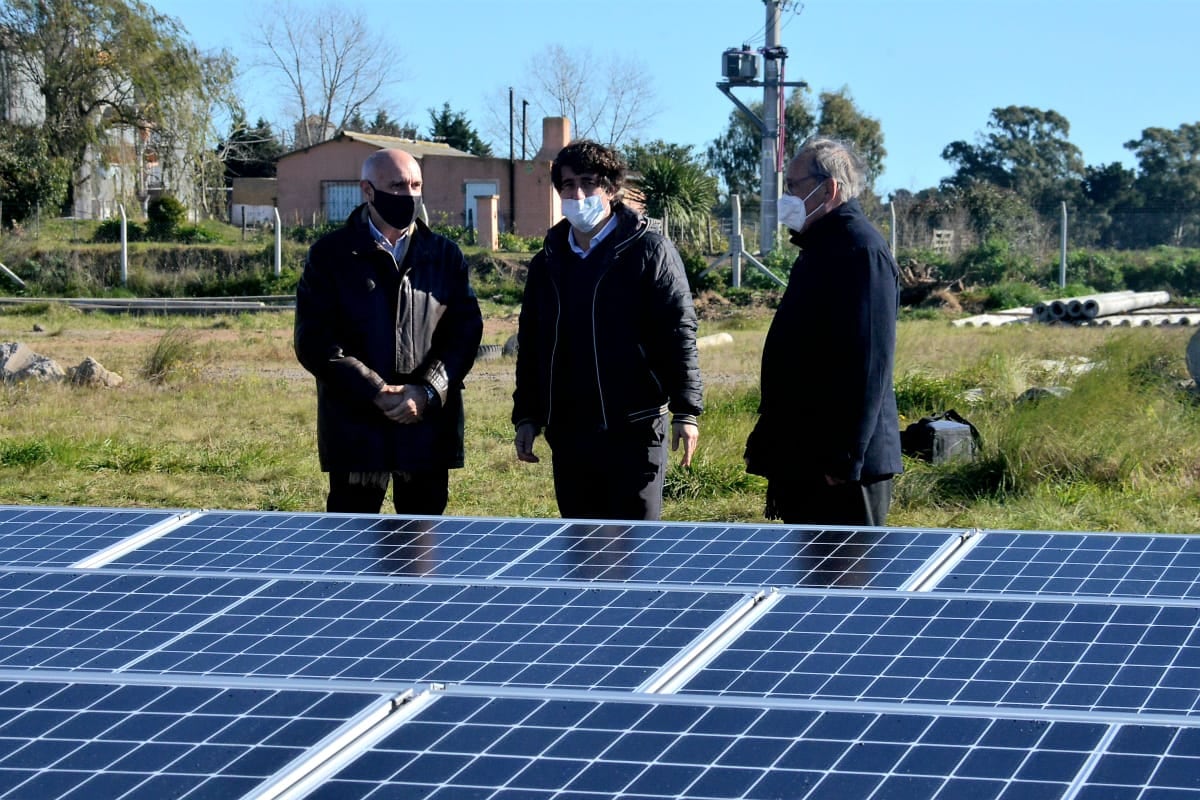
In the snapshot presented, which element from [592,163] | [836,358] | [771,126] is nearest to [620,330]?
[592,163]

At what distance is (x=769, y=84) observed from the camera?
115ft

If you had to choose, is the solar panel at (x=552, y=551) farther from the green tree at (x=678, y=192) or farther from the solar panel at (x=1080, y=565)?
the green tree at (x=678, y=192)

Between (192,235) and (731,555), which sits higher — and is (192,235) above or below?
above

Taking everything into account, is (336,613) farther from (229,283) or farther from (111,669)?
(229,283)

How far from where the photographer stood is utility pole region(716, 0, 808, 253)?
113 feet

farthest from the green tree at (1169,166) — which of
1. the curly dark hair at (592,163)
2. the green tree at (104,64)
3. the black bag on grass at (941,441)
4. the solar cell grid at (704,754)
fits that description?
the solar cell grid at (704,754)

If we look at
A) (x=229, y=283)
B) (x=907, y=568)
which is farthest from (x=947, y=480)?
(x=229, y=283)

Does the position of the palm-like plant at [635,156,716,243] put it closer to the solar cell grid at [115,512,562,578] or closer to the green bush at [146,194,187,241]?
the green bush at [146,194,187,241]

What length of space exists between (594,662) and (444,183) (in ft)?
149

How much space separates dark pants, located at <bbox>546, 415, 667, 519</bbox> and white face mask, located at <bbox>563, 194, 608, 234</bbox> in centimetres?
72

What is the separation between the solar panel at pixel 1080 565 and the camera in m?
2.80

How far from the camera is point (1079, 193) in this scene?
192 ft

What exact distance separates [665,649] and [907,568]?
0.79 metres

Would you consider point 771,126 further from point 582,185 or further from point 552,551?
point 552,551
